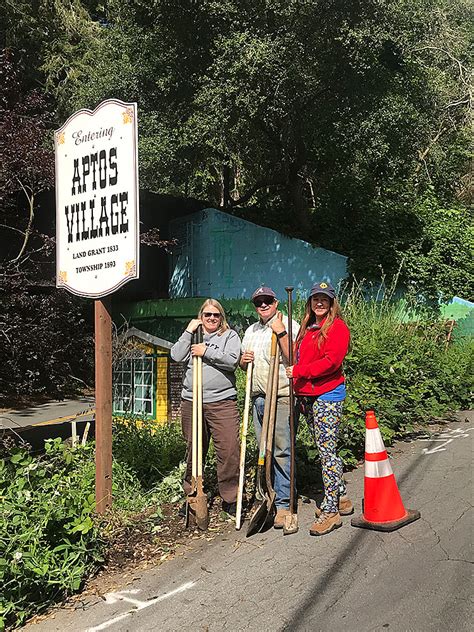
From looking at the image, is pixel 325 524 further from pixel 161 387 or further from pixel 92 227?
pixel 161 387

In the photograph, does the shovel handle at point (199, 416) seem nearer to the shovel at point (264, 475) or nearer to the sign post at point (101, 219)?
the shovel at point (264, 475)

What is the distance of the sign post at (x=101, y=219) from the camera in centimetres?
495

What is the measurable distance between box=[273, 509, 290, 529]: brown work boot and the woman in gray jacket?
407 mm

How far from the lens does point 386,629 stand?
321cm

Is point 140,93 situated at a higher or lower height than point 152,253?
higher

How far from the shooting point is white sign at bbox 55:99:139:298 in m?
4.94

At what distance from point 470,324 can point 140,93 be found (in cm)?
1015

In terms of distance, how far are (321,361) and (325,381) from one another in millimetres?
184

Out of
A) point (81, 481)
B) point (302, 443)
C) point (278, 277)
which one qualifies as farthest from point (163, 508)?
point (278, 277)

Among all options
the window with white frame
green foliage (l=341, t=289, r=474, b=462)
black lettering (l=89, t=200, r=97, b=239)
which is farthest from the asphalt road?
the window with white frame

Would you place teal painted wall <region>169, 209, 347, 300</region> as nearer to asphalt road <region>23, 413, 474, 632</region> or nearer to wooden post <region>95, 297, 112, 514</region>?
wooden post <region>95, 297, 112, 514</region>

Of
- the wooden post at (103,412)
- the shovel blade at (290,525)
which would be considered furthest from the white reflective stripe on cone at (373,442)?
the wooden post at (103,412)

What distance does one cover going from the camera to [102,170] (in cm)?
514

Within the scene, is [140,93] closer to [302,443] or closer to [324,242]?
[324,242]
